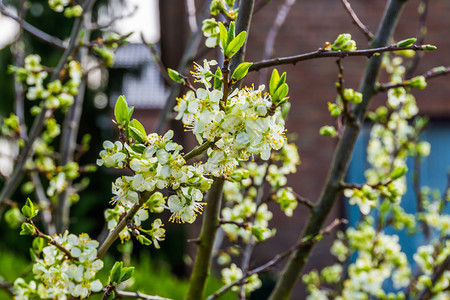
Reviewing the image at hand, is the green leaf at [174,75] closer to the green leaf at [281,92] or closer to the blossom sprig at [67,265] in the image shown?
the green leaf at [281,92]

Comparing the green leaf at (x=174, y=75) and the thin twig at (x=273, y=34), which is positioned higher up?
the thin twig at (x=273, y=34)

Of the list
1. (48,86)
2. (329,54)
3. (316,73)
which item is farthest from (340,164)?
(316,73)

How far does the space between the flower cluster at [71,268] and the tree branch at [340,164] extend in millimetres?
737

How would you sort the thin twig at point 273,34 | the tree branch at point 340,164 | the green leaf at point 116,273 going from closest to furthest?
1. the green leaf at point 116,273
2. the tree branch at point 340,164
3. the thin twig at point 273,34

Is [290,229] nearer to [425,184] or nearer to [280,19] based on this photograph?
[425,184]

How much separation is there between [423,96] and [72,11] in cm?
383

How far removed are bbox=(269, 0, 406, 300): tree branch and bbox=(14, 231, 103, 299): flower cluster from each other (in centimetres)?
74

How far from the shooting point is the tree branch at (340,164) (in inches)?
65.1

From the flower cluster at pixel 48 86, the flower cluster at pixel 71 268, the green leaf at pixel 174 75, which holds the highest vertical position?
the green leaf at pixel 174 75

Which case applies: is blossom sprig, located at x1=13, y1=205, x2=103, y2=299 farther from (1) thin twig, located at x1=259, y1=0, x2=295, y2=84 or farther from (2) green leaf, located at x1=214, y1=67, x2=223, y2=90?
(1) thin twig, located at x1=259, y1=0, x2=295, y2=84

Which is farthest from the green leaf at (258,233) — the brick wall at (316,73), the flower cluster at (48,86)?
the brick wall at (316,73)

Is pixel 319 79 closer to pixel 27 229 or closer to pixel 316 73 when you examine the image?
pixel 316 73

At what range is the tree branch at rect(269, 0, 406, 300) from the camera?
165 cm

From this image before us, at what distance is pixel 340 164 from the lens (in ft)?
5.42
